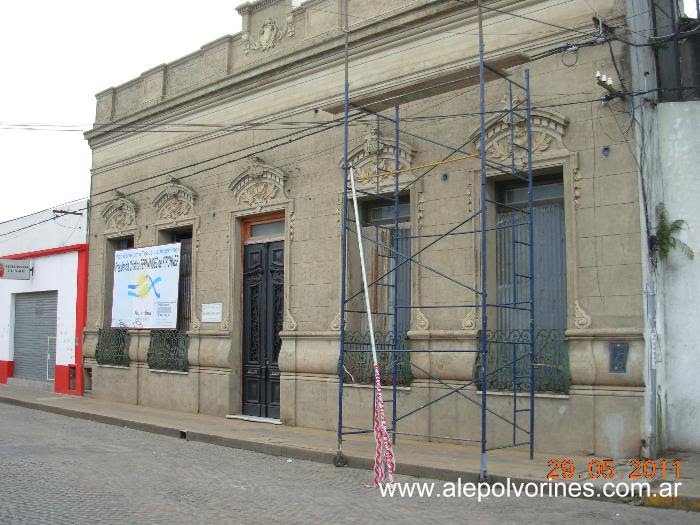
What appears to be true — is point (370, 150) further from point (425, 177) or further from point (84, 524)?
point (84, 524)

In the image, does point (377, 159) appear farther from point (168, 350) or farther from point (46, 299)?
point (46, 299)

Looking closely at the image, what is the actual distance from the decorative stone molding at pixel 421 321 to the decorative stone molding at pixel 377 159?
7.36 feet

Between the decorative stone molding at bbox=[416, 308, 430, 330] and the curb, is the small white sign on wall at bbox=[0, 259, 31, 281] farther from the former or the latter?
the curb

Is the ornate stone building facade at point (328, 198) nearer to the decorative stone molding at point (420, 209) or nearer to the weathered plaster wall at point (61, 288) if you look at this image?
the decorative stone molding at point (420, 209)

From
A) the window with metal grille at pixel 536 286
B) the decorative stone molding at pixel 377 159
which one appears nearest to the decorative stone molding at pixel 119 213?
the decorative stone molding at pixel 377 159

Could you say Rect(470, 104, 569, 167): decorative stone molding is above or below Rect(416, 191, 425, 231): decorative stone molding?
above

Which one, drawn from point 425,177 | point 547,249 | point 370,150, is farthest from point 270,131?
point 547,249

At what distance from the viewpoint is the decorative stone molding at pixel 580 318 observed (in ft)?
35.2

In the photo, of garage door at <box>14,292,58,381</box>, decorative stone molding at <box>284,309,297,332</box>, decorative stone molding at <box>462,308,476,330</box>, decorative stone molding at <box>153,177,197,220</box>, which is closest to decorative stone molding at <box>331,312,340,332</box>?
decorative stone molding at <box>284,309,297,332</box>

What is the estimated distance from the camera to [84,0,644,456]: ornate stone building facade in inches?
423

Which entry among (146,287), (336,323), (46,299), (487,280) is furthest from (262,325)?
(46,299)

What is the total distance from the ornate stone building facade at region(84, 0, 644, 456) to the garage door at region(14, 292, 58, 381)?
2862 millimetres
